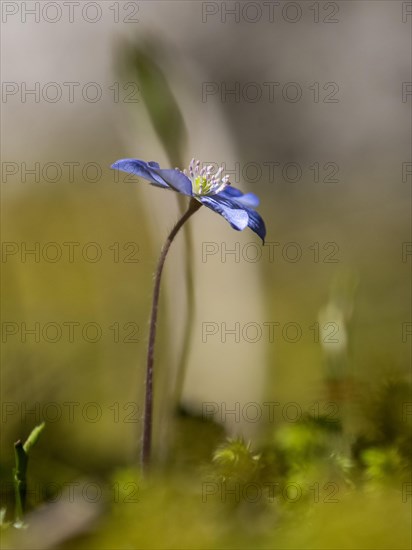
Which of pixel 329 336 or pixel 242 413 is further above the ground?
pixel 329 336

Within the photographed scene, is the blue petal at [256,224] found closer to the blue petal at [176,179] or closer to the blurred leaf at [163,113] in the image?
the blue petal at [176,179]

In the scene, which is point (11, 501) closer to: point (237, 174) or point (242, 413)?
point (242, 413)

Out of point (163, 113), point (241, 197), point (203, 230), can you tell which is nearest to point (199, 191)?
point (241, 197)

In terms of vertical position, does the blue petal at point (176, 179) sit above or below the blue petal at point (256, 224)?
above

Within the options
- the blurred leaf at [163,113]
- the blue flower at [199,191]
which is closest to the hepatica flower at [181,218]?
the blue flower at [199,191]

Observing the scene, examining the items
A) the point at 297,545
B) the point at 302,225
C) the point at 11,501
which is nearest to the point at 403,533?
the point at 297,545

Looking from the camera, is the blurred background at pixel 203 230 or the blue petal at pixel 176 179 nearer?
the blue petal at pixel 176 179

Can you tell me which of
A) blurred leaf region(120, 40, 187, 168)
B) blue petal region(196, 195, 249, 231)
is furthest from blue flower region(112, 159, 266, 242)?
blurred leaf region(120, 40, 187, 168)
